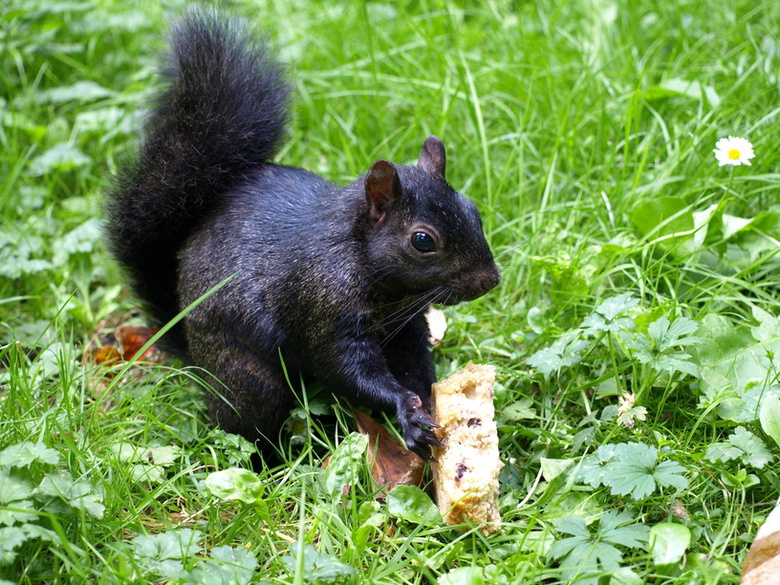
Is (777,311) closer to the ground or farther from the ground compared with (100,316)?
farther from the ground

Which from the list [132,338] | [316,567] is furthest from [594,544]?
[132,338]

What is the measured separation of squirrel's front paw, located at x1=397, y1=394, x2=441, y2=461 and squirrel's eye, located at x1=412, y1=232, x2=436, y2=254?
43 centimetres

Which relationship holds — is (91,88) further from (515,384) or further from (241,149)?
(515,384)

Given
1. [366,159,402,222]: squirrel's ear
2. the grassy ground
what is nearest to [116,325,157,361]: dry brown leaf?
the grassy ground

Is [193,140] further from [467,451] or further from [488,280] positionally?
[467,451]

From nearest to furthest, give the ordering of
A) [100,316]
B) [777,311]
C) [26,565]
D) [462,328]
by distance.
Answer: [26,565]
[777,311]
[462,328]
[100,316]

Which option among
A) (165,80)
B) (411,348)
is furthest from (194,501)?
(165,80)

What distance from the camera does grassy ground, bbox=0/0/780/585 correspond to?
2072mm

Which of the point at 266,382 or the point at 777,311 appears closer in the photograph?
the point at 266,382

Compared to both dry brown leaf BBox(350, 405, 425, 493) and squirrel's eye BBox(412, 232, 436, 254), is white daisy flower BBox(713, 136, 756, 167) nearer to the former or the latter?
squirrel's eye BBox(412, 232, 436, 254)

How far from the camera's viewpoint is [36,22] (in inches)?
177

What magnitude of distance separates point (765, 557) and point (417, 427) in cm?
92

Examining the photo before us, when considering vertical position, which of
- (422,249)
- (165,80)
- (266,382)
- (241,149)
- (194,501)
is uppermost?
(165,80)

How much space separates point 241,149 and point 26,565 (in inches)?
57.8
